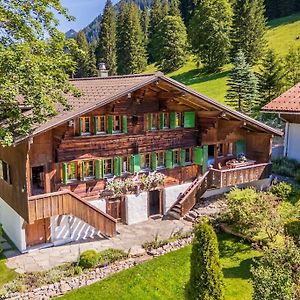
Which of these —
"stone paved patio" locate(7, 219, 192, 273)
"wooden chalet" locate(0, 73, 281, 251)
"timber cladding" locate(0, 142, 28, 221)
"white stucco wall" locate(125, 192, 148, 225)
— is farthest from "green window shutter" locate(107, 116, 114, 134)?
"stone paved patio" locate(7, 219, 192, 273)

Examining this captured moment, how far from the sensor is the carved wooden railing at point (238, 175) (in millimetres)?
23047

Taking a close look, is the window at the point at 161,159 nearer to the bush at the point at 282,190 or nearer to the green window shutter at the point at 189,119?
the green window shutter at the point at 189,119

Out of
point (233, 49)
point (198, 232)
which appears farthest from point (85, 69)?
point (198, 232)

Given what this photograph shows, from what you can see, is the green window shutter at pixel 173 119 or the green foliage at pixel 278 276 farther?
the green window shutter at pixel 173 119

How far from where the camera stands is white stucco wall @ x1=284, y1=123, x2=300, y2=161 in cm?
2590

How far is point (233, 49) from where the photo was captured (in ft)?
197

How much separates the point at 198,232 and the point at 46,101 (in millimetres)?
7137

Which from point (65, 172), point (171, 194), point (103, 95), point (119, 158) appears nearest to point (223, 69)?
point (171, 194)

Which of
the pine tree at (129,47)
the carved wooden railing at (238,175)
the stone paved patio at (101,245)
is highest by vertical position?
the pine tree at (129,47)

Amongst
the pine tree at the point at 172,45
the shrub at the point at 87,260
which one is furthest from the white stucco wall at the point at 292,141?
the pine tree at the point at 172,45

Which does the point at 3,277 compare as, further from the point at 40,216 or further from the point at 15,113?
the point at 15,113

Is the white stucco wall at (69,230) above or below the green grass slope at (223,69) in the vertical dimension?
below

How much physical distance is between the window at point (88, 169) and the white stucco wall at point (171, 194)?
4682 millimetres

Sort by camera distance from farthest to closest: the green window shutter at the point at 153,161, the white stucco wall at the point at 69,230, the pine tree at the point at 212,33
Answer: the pine tree at the point at 212,33 < the green window shutter at the point at 153,161 < the white stucco wall at the point at 69,230
